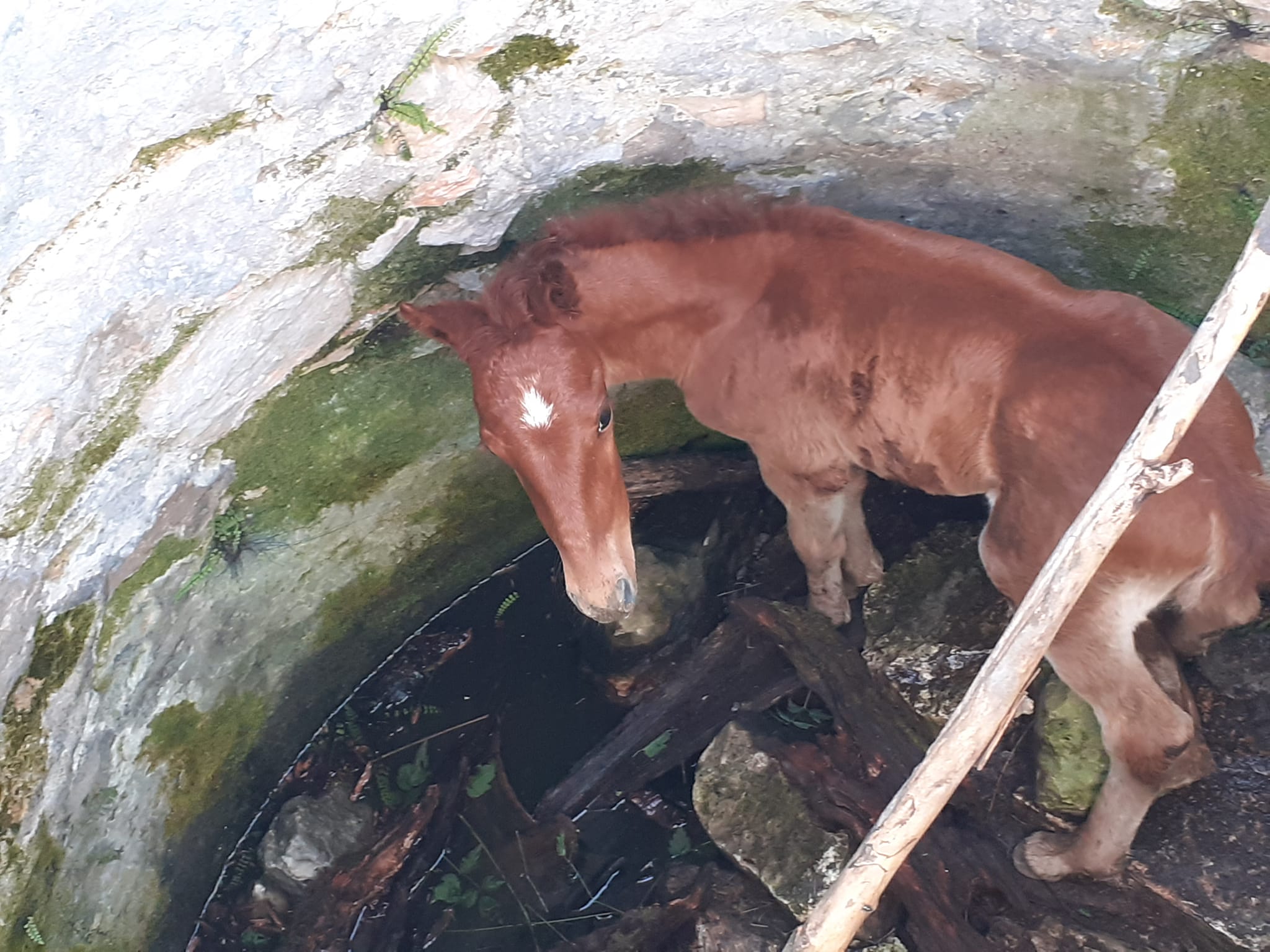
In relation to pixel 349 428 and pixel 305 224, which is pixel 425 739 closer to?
pixel 349 428

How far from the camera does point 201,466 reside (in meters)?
2.55

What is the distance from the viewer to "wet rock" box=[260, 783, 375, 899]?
11.2 ft

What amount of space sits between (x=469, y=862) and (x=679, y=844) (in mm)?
808

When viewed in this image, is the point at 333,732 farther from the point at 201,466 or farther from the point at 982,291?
the point at 982,291

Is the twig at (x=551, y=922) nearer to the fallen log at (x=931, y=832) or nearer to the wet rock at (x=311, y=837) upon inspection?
the wet rock at (x=311, y=837)

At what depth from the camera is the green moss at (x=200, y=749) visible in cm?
295

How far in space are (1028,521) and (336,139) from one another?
196cm

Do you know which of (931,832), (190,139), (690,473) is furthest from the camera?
(690,473)

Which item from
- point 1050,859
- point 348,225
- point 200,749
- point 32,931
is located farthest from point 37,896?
point 1050,859

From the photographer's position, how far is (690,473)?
404 cm

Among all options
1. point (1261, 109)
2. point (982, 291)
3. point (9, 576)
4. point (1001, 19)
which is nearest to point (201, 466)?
point (9, 576)

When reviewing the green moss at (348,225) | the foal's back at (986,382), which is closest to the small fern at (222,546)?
the green moss at (348,225)

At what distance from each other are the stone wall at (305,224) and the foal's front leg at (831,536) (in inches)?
37.8

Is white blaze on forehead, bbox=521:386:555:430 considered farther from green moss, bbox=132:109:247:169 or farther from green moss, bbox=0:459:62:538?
green moss, bbox=0:459:62:538
